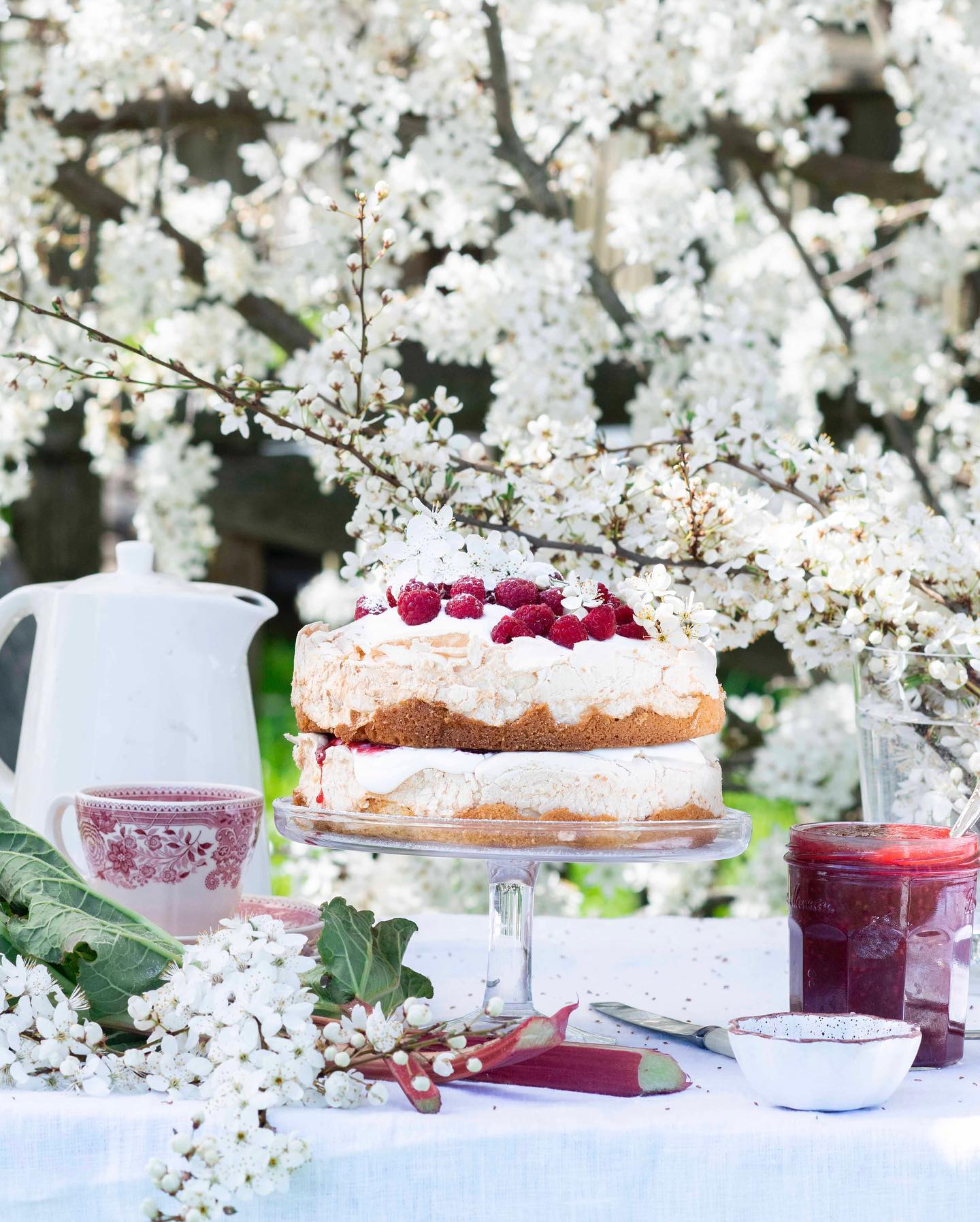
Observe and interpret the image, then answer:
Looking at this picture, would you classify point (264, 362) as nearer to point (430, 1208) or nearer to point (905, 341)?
point (905, 341)

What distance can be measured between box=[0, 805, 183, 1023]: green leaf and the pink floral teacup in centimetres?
6

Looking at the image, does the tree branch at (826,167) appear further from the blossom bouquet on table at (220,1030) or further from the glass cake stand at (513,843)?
the blossom bouquet on table at (220,1030)

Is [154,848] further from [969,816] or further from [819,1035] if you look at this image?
[969,816]

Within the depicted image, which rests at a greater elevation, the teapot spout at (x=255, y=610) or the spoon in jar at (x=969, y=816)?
the teapot spout at (x=255, y=610)

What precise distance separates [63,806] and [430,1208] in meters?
0.56

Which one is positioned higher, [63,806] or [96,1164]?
[63,806]

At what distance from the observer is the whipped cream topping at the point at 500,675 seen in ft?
4.23

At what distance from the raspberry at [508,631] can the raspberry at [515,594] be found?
0.04m

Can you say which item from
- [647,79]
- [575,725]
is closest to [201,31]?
[647,79]

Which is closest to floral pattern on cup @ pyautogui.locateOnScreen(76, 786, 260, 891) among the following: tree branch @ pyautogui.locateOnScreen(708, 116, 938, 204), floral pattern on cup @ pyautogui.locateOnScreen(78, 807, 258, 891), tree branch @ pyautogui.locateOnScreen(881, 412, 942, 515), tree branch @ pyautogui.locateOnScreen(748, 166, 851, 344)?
floral pattern on cup @ pyautogui.locateOnScreen(78, 807, 258, 891)

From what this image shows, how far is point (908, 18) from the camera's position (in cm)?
285

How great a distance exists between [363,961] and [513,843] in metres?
0.15

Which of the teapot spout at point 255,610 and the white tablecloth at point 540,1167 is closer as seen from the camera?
the white tablecloth at point 540,1167

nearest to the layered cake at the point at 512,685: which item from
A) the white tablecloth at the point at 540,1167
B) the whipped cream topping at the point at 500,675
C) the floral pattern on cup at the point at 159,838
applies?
the whipped cream topping at the point at 500,675
